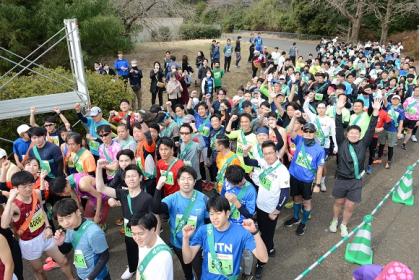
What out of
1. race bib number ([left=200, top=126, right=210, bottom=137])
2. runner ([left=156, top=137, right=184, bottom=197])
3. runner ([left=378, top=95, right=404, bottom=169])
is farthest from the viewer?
runner ([left=378, top=95, right=404, bottom=169])

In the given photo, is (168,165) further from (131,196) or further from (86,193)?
(86,193)

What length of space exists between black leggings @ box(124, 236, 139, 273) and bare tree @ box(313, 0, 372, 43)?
1288 inches

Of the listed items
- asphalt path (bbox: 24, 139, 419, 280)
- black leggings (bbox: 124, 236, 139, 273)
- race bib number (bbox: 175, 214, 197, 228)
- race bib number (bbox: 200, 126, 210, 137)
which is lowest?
asphalt path (bbox: 24, 139, 419, 280)

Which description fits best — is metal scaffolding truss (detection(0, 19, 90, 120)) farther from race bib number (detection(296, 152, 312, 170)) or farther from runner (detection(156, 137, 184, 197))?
race bib number (detection(296, 152, 312, 170))

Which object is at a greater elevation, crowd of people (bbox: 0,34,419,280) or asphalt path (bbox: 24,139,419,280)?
crowd of people (bbox: 0,34,419,280)

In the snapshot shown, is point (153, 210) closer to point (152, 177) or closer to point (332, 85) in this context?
point (152, 177)

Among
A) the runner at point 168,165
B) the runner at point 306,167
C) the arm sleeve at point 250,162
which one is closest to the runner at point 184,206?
the runner at point 168,165

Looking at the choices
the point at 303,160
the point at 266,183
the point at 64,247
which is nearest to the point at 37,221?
the point at 64,247

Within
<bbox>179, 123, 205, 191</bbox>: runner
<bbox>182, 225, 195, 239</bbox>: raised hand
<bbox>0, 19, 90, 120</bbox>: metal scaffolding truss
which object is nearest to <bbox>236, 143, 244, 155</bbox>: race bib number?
<bbox>179, 123, 205, 191</bbox>: runner

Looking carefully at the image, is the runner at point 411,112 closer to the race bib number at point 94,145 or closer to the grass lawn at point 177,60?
the race bib number at point 94,145

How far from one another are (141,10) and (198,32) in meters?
17.4

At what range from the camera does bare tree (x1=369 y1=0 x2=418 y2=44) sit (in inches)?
1243

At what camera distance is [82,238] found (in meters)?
3.41

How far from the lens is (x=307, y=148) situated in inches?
209
